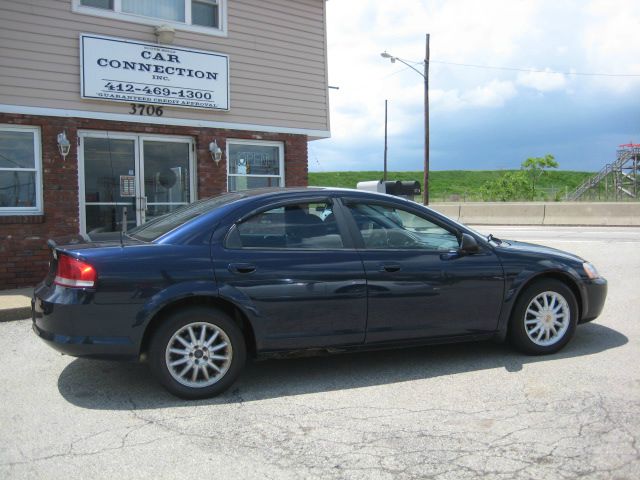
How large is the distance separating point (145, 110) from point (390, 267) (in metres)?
6.26

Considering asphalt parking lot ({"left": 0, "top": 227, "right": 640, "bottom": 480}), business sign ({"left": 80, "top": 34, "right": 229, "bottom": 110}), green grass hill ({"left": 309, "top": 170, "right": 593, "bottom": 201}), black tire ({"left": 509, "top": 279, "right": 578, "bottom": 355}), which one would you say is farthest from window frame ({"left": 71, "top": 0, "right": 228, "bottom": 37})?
green grass hill ({"left": 309, "top": 170, "right": 593, "bottom": 201})

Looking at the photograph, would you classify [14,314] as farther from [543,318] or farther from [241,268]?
[543,318]

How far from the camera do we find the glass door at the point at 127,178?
935 centimetres

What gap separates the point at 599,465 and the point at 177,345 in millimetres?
2804

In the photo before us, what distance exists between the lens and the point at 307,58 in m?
11.5

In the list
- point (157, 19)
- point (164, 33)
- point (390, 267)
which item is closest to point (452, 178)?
point (157, 19)

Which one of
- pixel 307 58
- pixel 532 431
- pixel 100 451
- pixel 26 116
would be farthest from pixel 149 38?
pixel 532 431

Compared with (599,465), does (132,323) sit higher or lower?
higher

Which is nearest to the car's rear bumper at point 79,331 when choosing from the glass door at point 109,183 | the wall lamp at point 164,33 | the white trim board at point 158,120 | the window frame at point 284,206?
the window frame at point 284,206

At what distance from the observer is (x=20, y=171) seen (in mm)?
8680

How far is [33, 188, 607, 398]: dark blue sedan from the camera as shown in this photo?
4.26 metres

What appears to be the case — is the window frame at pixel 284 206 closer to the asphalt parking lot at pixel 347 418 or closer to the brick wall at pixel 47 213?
the asphalt parking lot at pixel 347 418

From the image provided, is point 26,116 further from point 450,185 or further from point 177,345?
point 450,185

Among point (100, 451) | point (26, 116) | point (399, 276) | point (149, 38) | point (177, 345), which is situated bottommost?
point (100, 451)
